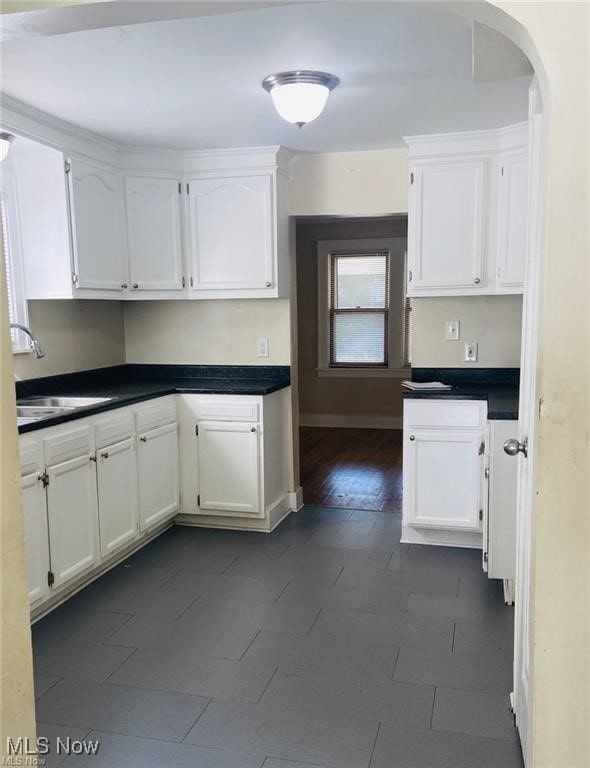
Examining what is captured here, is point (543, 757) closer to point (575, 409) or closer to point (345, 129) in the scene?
point (575, 409)

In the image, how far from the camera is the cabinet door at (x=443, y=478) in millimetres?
3451

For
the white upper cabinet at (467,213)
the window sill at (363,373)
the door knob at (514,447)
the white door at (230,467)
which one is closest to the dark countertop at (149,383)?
the white door at (230,467)

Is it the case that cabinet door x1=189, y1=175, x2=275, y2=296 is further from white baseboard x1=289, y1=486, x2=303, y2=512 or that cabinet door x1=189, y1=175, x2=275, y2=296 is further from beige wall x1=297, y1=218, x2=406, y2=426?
beige wall x1=297, y1=218, x2=406, y2=426

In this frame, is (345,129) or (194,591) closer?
(194,591)

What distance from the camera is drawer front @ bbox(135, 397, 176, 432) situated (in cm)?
350

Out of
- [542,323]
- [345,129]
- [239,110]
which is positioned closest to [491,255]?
[345,129]

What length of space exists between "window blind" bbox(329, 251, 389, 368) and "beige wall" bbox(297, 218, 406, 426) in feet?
0.64

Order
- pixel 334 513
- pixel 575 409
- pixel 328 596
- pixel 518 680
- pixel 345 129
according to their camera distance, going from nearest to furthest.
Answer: pixel 575 409 < pixel 518 680 < pixel 328 596 < pixel 345 129 < pixel 334 513

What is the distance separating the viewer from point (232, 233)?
12.9ft

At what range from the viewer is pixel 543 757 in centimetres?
127

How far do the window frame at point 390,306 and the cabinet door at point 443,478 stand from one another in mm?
3300

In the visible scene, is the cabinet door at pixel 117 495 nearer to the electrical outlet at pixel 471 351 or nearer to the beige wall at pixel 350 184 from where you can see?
the beige wall at pixel 350 184

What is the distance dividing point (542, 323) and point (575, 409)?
17 cm

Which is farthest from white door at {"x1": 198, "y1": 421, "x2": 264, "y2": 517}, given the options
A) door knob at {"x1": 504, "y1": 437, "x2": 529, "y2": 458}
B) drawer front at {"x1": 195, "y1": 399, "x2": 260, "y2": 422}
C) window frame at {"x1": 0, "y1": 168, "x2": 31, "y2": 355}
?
door knob at {"x1": 504, "y1": 437, "x2": 529, "y2": 458}
